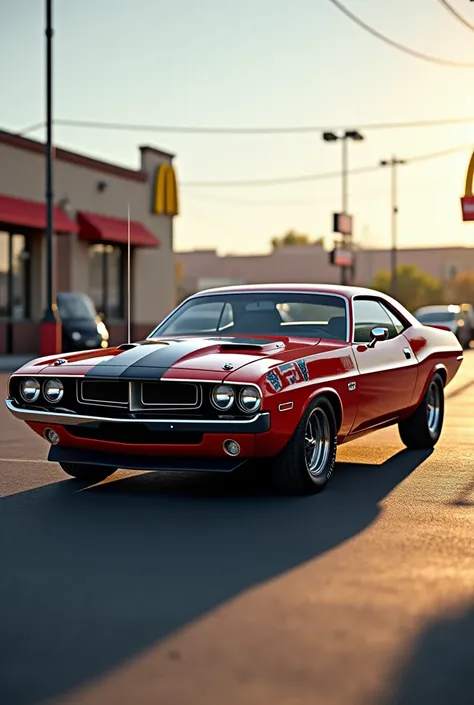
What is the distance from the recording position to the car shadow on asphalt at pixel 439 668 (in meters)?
3.73

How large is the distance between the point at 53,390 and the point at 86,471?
0.84m

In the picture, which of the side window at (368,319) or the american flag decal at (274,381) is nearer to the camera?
the american flag decal at (274,381)

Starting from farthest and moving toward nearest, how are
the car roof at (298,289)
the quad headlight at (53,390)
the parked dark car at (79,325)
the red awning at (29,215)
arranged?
the red awning at (29,215), the parked dark car at (79,325), the car roof at (298,289), the quad headlight at (53,390)

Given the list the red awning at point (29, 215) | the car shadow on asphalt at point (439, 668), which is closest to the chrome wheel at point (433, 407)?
the car shadow on asphalt at point (439, 668)

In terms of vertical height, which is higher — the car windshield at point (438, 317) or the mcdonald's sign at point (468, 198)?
the mcdonald's sign at point (468, 198)

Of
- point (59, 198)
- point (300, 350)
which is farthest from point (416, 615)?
point (59, 198)

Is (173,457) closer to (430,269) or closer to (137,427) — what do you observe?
(137,427)

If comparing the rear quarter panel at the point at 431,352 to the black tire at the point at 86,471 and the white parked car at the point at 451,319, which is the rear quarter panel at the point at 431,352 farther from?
the white parked car at the point at 451,319

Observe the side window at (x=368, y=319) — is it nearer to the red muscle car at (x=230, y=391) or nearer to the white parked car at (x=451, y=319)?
the red muscle car at (x=230, y=391)

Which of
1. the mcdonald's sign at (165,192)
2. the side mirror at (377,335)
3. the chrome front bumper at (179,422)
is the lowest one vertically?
the chrome front bumper at (179,422)

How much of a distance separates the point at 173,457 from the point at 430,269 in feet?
413

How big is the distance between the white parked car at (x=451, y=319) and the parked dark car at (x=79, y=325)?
1358cm

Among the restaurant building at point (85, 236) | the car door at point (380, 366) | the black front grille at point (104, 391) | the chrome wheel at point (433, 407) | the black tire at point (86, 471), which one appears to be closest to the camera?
the black front grille at point (104, 391)

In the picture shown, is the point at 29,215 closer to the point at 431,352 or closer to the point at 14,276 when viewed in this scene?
the point at 14,276
